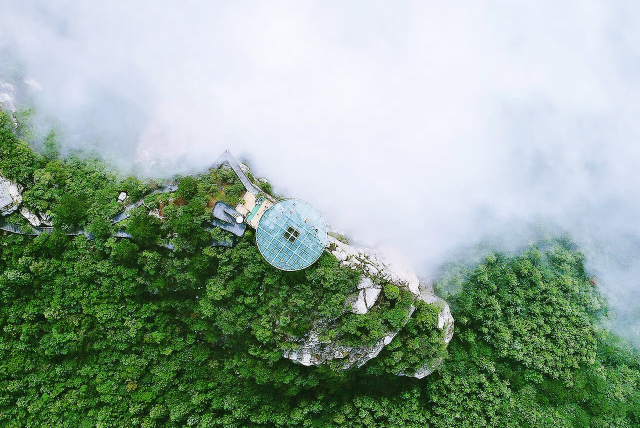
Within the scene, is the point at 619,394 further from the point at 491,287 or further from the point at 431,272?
the point at 431,272

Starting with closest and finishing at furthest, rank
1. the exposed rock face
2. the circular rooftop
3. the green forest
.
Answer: the circular rooftop → the green forest → the exposed rock face

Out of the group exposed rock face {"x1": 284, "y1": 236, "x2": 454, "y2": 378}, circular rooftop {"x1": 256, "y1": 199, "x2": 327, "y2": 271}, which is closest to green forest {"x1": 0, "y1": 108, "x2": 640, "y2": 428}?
exposed rock face {"x1": 284, "y1": 236, "x2": 454, "y2": 378}

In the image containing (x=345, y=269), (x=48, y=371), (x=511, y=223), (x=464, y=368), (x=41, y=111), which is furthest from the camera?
(x=511, y=223)

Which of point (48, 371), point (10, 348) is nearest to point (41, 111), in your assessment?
point (10, 348)

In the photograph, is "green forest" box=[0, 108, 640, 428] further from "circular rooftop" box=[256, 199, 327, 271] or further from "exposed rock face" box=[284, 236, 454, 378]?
"circular rooftop" box=[256, 199, 327, 271]

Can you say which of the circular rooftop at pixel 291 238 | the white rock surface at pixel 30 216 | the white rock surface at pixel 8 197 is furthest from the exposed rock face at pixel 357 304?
the white rock surface at pixel 8 197

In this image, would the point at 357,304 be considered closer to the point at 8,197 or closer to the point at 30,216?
the point at 30,216
